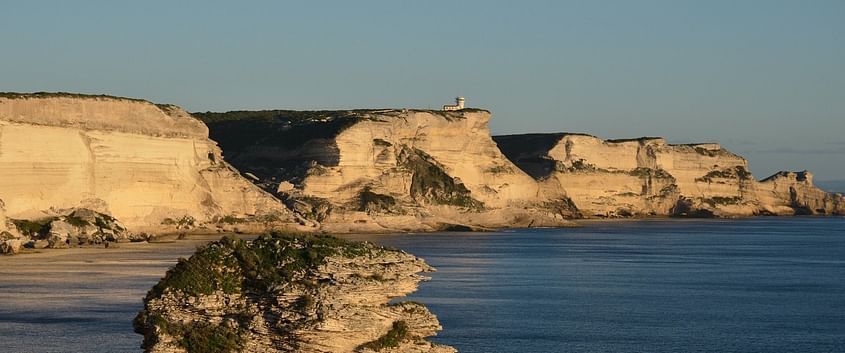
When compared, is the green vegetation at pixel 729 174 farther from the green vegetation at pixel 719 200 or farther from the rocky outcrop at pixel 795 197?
the rocky outcrop at pixel 795 197

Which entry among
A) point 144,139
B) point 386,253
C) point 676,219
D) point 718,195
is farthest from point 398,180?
point 386,253

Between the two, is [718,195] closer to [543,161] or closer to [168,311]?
[543,161]

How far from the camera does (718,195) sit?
467ft

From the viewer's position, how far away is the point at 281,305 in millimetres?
16359

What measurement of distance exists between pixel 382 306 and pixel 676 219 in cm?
12180

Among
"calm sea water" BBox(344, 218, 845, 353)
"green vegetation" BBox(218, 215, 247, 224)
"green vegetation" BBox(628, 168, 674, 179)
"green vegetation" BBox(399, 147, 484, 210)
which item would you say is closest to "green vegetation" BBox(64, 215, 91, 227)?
"green vegetation" BBox(218, 215, 247, 224)

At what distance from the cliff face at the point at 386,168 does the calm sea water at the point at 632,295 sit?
24.8 ft

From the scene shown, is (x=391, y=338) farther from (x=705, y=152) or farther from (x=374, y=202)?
(x=705, y=152)

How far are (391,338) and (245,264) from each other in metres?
2.09

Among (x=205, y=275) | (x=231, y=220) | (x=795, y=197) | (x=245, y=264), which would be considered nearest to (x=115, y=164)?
(x=231, y=220)

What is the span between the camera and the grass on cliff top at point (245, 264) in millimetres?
16547

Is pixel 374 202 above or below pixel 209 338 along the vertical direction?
above

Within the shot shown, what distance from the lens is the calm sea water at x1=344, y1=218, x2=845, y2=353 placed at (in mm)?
29859

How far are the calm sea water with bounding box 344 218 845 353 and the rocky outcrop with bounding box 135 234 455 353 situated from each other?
9.88m
